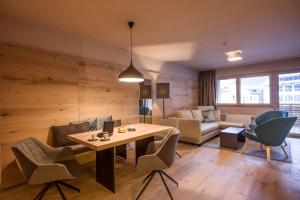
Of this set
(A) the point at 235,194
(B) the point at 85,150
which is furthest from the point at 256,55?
(B) the point at 85,150

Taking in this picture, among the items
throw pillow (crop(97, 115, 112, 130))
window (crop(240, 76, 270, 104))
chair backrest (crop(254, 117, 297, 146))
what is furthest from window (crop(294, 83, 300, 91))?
throw pillow (crop(97, 115, 112, 130))

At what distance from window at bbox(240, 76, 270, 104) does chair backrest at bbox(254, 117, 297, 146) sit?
2.87m

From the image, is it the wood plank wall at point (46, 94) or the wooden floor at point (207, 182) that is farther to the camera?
the wood plank wall at point (46, 94)

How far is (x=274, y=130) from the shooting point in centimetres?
302

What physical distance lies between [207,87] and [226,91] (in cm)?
74

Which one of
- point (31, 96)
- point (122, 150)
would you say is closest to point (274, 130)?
point (122, 150)

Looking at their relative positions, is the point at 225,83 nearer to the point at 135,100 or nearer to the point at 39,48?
the point at 135,100

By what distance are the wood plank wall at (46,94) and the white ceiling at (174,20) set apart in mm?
588

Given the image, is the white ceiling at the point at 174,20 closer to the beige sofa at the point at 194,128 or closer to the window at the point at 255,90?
the beige sofa at the point at 194,128

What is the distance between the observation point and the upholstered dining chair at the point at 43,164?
160 cm

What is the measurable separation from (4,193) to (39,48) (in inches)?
85.5

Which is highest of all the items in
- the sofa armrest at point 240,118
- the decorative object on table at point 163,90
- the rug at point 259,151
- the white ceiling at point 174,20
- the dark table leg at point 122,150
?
the white ceiling at point 174,20

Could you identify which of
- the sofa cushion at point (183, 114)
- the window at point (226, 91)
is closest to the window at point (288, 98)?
the window at point (226, 91)

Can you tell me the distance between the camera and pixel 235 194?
208 cm
